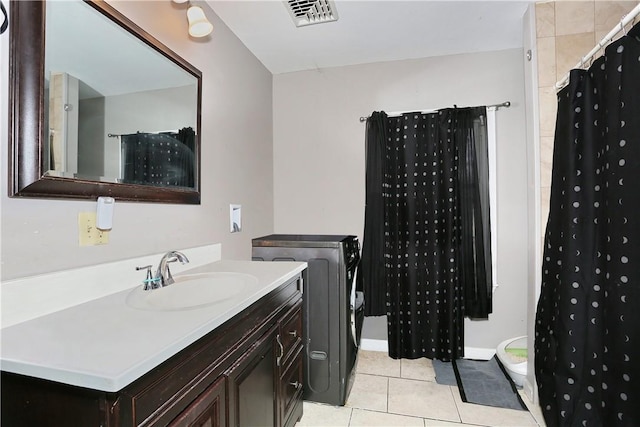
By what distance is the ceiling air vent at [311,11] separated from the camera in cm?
173

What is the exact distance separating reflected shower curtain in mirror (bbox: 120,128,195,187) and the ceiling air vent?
95 centimetres

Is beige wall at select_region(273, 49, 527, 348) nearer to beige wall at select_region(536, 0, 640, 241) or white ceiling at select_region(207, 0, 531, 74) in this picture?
white ceiling at select_region(207, 0, 531, 74)

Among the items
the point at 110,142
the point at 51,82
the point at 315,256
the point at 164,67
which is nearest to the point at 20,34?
the point at 51,82

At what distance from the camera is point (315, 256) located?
1.83m

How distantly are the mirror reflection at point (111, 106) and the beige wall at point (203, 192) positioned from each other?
107 millimetres

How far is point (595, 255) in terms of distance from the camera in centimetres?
129

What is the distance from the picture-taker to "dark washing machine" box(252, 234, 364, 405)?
1.82 m

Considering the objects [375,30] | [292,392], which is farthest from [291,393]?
[375,30]

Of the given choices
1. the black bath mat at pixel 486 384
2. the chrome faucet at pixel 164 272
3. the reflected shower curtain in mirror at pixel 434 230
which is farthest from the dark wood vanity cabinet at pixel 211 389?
the black bath mat at pixel 486 384

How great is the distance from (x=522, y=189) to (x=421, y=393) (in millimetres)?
1621

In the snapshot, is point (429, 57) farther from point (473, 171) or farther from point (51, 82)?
point (51, 82)

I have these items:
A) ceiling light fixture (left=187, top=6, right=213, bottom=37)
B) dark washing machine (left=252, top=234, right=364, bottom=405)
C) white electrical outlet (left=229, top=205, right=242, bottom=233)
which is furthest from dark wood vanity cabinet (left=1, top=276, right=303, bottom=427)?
ceiling light fixture (left=187, top=6, right=213, bottom=37)

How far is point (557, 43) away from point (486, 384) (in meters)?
2.15

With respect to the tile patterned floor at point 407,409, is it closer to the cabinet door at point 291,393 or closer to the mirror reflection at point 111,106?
the cabinet door at point 291,393
